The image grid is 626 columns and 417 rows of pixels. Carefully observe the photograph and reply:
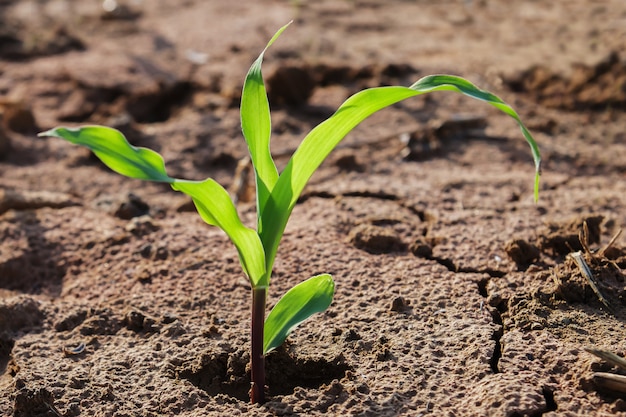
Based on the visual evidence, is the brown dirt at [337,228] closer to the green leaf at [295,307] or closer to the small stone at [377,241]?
the small stone at [377,241]

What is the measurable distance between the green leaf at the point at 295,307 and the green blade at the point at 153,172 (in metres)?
0.13

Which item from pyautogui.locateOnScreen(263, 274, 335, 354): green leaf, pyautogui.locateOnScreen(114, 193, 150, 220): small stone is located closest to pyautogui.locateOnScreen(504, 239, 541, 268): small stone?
pyautogui.locateOnScreen(263, 274, 335, 354): green leaf

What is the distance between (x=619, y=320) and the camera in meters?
1.88

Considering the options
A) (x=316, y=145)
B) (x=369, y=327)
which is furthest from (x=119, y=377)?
(x=316, y=145)

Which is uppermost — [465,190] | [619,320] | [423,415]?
[465,190]

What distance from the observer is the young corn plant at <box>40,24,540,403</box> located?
4.89ft

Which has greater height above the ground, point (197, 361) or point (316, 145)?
point (316, 145)

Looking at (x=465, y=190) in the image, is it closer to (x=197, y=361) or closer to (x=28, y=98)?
(x=197, y=361)

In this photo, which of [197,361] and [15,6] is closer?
[197,361]

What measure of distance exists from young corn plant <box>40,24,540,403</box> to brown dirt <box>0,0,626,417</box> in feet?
0.63

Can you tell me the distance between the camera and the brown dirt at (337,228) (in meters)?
1.76

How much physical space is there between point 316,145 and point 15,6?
13.9 feet

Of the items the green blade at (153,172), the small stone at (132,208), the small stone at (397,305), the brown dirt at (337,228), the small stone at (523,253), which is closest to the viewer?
the green blade at (153,172)

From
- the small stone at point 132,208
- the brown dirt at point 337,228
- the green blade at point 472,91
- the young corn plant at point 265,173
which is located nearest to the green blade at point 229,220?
the young corn plant at point 265,173
